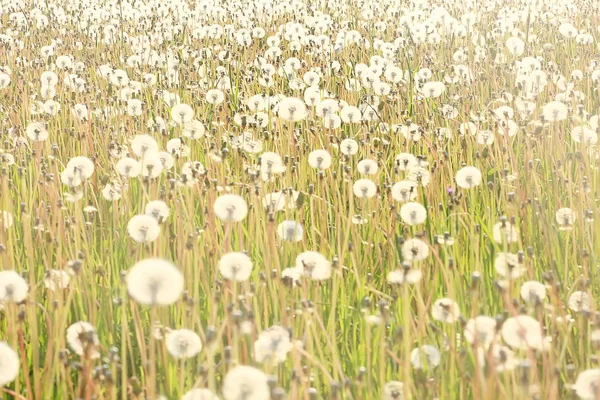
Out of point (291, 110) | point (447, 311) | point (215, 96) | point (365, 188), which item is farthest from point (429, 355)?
point (215, 96)

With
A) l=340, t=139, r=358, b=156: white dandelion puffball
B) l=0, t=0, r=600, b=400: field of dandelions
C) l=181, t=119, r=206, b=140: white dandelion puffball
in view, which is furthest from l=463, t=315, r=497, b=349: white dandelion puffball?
l=181, t=119, r=206, b=140: white dandelion puffball

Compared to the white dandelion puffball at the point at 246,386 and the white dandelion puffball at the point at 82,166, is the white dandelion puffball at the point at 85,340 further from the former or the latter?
the white dandelion puffball at the point at 82,166

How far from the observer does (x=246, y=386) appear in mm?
1198

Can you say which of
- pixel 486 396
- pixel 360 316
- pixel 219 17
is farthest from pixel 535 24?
pixel 486 396

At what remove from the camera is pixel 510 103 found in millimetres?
4090

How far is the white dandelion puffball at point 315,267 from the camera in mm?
1820

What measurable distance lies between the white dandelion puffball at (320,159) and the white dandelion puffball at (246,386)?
159cm

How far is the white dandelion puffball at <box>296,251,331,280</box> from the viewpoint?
1.82 meters

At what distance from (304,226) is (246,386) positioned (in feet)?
5.23

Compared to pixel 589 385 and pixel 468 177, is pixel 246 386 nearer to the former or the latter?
pixel 589 385

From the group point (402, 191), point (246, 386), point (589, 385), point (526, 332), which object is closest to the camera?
point (246, 386)

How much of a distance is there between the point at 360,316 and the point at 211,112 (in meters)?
2.86

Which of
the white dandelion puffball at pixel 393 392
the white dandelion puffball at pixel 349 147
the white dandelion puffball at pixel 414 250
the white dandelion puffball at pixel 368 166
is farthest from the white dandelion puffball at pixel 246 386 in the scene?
the white dandelion puffball at pixel 349 147

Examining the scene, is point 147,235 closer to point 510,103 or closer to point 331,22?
point 510,103
